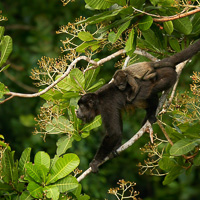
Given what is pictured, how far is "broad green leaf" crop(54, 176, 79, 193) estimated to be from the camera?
3.77 metres

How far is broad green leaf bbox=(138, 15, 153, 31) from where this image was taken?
3771mm

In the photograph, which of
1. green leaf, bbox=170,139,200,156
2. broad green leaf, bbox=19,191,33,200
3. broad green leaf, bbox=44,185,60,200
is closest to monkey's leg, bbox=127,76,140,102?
green leaf, bbox=170,139,200,156

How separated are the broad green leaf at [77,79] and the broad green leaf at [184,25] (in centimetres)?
101

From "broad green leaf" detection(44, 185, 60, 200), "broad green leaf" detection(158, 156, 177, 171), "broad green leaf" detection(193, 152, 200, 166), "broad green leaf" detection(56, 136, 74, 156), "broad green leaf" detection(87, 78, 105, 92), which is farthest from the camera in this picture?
"broad green leaf" detection(87, 78, 105, 92)

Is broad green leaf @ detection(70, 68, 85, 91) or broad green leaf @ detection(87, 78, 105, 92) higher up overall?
broad green leaf @ detection(70, 68, 85, 91)

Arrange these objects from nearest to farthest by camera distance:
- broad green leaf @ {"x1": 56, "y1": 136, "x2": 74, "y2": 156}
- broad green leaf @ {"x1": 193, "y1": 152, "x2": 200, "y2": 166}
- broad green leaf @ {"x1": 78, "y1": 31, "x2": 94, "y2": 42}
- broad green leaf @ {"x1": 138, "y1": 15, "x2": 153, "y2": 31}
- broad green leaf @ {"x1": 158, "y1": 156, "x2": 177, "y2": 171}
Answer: broad green leaf @ {"x1": 138, "y1": 15, "x2": 153, "y2": 31}, broad green leaf @ {"x1": 193, "y1": 152, "x2": 200, "y2": 166}, broad green leaf @ {"x1": 158, "y1": 156, "x2": 177, "y2": 171}, broad green leaf @ {"x1": 78, "y1": 31, "x2": 94, "y2": 42}, broad green leaf @ {"x1": 56, "y1": 136, "x2": 74, "y2": 156}

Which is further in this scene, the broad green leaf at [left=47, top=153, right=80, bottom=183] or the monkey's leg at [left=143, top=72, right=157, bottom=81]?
the monkey's leg at [left=143, top=72, right=157, bottom=81]

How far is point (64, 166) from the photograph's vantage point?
3846 millimetres

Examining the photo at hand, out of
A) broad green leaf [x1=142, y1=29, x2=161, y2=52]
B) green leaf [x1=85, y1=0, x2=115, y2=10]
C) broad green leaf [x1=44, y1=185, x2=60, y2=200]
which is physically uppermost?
green leaf [x1=85, y1=0, x2=115, y2=10]

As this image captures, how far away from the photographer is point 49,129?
4.23m

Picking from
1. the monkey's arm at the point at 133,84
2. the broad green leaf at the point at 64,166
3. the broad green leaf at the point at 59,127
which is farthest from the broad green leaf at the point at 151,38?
the broad green leaf at the point at 64,166

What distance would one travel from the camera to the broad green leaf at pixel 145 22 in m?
3.77

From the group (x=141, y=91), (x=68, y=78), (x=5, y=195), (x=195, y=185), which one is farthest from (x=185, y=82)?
(x=5, y=195)

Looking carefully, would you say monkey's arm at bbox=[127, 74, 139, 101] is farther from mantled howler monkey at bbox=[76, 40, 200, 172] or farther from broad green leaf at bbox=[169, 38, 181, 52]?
broad green leaf at bbox=[169, 38, 181, 52]
